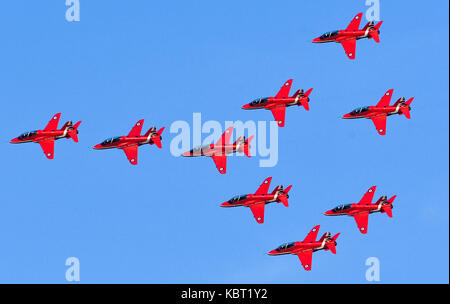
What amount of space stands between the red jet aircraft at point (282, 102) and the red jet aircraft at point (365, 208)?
1110cm

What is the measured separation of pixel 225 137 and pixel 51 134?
18.2 m

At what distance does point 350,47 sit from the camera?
133m

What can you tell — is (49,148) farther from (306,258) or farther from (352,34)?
(352,34)

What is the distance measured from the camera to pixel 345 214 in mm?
129375

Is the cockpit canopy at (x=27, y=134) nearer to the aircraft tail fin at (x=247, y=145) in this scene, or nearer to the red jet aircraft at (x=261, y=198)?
the aircraft tail fin at (x=247, y=145)

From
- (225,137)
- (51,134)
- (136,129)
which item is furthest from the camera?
(136,129)

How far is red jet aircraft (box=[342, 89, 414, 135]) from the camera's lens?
5089 inches

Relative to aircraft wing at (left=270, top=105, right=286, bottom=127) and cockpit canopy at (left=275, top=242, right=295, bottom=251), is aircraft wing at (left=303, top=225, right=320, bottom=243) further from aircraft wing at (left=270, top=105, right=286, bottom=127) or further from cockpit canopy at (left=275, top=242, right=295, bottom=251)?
aircraft wing at (left=270, top=105, right=286, bottom=127)

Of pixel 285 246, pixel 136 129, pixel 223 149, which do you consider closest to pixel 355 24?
pixel 223 149

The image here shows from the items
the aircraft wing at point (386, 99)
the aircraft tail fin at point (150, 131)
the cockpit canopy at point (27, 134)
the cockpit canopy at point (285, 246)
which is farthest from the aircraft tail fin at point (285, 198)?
the cockpit canopy at point (27, 134)
